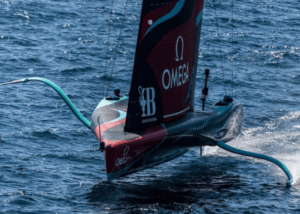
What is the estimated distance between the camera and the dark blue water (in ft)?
65.8

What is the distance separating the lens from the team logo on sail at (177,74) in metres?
20.8

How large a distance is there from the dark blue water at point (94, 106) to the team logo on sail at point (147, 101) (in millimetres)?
2688

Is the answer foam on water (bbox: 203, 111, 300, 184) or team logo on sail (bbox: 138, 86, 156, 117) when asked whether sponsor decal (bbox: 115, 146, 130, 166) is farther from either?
foam on water (bbox: 203, 111, 300, 184)

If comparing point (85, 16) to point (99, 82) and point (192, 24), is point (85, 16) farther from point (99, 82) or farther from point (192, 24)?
point (192, 24)

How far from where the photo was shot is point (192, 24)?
2155 cm

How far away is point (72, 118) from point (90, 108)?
3.88ft

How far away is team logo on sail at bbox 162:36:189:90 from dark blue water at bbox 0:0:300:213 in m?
3.55

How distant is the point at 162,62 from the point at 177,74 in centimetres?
112

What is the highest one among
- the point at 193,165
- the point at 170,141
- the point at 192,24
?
the point at 192,24

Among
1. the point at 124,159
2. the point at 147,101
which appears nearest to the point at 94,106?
the point at 147,101

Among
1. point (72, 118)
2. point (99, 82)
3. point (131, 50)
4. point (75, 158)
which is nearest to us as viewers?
point (75, 158)

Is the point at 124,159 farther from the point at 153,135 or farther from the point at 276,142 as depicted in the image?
the point at 276,142

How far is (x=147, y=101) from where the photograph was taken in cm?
2045

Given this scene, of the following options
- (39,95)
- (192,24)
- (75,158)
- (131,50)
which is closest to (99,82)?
(39,95)
